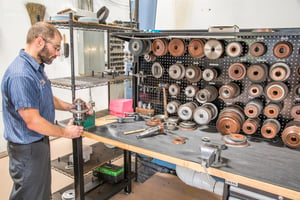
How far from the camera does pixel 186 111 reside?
1.94 meters

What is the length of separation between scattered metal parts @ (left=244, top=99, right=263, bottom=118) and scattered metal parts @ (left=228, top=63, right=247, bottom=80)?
20cm

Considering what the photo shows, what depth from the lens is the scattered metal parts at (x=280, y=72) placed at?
1.60 m

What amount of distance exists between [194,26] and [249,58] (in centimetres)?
100

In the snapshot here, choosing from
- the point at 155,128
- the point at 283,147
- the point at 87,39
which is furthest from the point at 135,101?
the point at 87,39

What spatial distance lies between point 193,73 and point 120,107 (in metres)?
0.73

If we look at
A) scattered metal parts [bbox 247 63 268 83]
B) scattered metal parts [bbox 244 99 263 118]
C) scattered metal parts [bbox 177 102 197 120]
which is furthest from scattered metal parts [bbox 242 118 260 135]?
scattered metal parts [bbox 177 102 197 120]

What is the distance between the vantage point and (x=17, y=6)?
296 centimetres

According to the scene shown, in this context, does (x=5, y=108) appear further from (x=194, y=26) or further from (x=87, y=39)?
(x=87, y=39)

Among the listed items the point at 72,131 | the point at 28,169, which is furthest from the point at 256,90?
the point at 28,169

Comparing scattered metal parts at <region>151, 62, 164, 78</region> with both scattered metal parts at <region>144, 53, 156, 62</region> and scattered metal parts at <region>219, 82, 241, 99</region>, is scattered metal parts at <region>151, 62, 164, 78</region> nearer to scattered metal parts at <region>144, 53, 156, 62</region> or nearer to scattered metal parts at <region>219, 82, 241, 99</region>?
scattered metal parts at <region>144, 53, 156, 62</region>

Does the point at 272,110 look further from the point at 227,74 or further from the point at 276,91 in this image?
the point at 227,74

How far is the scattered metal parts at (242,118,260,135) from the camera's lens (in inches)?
66.9

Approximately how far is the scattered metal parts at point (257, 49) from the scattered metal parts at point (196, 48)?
356 millimetres

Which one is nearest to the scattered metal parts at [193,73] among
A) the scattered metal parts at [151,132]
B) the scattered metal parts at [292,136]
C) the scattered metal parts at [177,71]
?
the scattered metal parts at [177,71]
